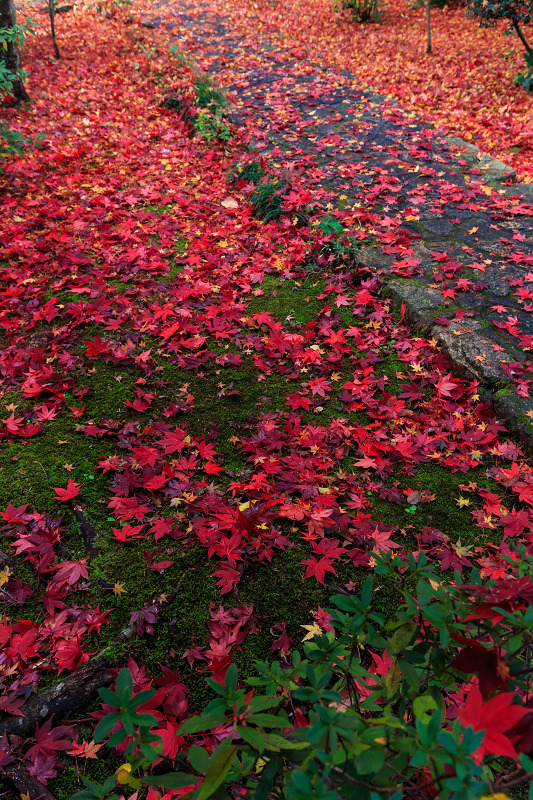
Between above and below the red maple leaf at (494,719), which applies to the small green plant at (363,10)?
above

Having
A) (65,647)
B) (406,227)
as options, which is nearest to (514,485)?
(65,647)

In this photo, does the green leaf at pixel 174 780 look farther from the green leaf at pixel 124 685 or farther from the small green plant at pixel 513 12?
the small green plant at pixel 513 12

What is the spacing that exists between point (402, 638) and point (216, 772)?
0.51m

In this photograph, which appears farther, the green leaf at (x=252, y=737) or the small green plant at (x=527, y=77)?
the small green plant at (x=527, y=77)

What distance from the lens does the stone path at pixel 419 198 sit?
3414mm

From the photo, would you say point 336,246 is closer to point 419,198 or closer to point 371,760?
point 419,198

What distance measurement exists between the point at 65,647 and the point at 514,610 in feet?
6.11

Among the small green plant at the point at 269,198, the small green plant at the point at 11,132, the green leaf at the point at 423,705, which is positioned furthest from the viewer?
the small green plant at the point at 11,132

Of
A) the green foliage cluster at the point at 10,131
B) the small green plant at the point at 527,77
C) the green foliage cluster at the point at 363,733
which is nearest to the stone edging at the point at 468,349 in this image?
the green foliage cluster at the point at 363,733

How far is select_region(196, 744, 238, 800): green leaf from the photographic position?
840 mm

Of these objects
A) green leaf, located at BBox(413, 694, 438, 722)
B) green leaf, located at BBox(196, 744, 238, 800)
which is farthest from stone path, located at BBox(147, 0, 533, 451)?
green leaf, located at BBox(196, 744, 238, 800)

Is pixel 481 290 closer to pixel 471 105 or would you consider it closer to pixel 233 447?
pixel 233 447

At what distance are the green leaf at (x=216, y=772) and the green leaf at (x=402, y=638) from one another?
17.0 inches

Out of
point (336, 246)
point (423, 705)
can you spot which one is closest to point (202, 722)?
point (423, 705)
